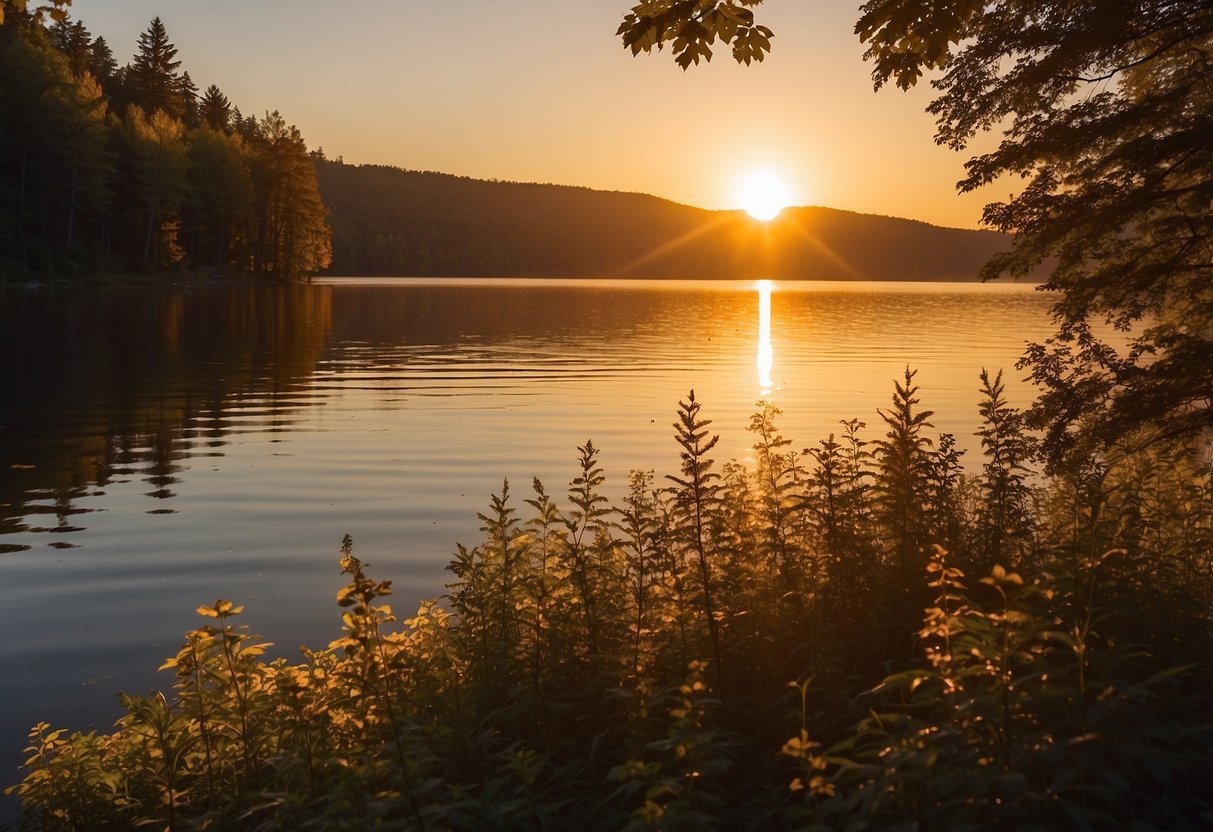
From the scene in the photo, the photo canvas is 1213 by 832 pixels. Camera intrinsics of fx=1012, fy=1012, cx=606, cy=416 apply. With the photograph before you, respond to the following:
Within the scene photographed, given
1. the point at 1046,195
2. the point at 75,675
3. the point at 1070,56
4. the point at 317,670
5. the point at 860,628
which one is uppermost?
the point at 1070,56

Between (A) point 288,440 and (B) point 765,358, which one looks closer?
(A) point 288,440

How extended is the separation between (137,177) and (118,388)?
2980 inches

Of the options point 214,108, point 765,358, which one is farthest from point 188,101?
point 765,358

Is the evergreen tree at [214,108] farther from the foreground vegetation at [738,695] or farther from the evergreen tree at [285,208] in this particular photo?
the foreground vegetation at [738,695]

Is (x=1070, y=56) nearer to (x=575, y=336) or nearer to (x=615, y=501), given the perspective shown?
(x=615, y=501)

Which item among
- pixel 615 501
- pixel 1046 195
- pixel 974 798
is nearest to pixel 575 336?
pixel 615 501

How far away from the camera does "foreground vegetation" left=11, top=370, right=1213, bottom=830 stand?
4.39 meters

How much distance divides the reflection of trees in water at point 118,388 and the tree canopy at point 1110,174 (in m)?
13.6

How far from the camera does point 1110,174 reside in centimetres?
1214

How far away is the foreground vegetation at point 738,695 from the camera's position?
4.39 metres

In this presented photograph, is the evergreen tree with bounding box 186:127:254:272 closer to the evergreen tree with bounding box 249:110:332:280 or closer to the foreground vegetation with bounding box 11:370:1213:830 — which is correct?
the evergreen tree with bounding box 249:110:332:280

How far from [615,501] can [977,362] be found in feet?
98.7

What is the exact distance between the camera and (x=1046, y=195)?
1246 centimetres

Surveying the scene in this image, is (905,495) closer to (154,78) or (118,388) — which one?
(118,388)
